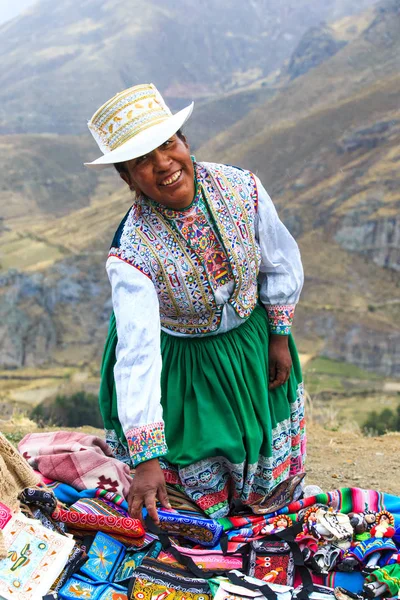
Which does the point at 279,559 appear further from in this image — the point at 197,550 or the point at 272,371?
the point at 272,371

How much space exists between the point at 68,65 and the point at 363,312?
92.2m

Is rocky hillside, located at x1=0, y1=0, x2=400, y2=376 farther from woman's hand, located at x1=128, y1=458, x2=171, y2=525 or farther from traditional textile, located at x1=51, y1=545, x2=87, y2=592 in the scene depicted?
woman's hand, located at x1=128, y1=458, x2=171, y2=525

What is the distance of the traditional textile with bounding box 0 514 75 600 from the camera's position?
2160 mm

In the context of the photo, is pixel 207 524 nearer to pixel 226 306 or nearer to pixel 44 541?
pixel 44 541

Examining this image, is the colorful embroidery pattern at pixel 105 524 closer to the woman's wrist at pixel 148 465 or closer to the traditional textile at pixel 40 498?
the traditional textile at pixel 40 498

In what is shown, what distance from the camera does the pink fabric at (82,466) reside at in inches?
107

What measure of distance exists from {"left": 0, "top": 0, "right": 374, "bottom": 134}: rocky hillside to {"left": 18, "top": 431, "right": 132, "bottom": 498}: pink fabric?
9492 centimetres

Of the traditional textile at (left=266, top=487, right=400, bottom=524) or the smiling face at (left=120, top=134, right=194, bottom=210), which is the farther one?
the traditional textile at (left=266, top=487, right=400, bottom=524)

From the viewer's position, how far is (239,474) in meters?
2.61

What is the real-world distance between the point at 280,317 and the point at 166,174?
75 centimetres

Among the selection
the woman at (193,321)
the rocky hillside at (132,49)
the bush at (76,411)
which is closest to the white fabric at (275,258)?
the woman at (193,321)

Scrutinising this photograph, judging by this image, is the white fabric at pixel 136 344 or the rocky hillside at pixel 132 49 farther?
the rocky hillside at pixel 132 49

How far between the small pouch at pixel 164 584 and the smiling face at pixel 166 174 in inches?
47.3

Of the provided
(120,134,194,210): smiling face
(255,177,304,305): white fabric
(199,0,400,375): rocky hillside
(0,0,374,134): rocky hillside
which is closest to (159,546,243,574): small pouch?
(255,177,304,305): white fabric
